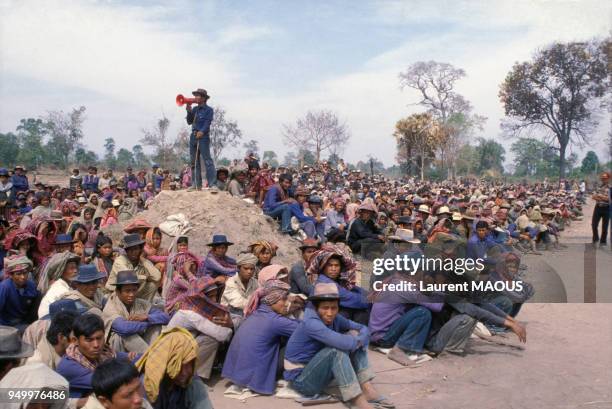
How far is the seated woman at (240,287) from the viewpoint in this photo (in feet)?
17.7

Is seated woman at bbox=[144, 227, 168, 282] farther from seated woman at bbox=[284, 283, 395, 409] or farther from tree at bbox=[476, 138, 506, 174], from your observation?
tree at bbox=[476, 138, 506, 174]

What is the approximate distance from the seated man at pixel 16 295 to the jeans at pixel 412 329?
12.3 feet

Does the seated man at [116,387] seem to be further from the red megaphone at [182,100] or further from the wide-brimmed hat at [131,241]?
the red megaphone at [182,100]

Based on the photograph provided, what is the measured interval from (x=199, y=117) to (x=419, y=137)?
84.1ft

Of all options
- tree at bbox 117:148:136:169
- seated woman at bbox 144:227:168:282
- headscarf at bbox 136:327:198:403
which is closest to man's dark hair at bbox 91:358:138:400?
headscarf at bbox 136:327:198:403

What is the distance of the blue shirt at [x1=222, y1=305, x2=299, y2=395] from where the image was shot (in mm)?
4641

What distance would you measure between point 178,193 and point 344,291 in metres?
5.30

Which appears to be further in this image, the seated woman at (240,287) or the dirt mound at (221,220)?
the dirt mound at (221,220)

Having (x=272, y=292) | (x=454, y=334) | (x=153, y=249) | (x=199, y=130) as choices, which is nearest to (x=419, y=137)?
(x=199, y=130)

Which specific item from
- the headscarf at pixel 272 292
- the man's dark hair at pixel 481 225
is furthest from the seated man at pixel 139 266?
the man's dark hair at pixel 481 225

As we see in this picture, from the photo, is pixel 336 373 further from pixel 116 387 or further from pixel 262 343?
pixel 116 387

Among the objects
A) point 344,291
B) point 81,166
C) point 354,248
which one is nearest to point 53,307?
point 344,291

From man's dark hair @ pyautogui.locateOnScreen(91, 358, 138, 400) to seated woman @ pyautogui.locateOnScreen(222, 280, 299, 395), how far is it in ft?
6.66

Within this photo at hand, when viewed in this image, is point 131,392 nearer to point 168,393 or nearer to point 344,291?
point 168,393
